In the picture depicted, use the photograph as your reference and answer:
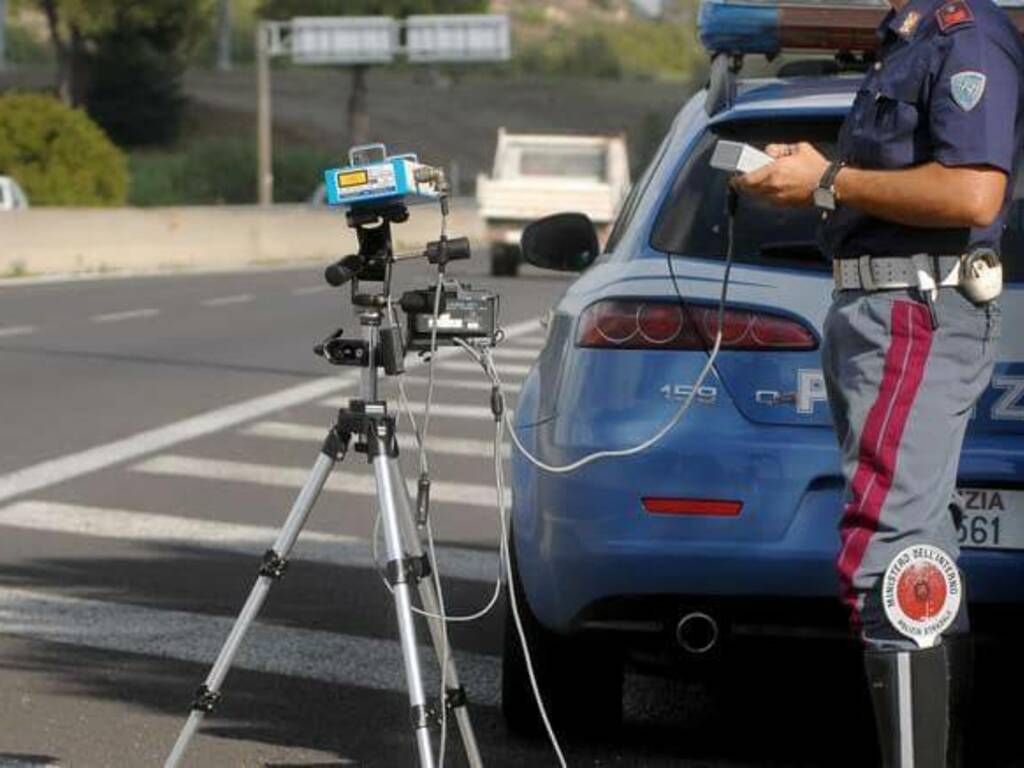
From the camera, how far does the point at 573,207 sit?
40.0 metres

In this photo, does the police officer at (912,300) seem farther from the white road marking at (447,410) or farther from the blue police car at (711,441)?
the white road marking at (447,410)

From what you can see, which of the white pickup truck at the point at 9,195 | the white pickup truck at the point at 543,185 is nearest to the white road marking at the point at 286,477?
the white pickup truck at the point at 543,185

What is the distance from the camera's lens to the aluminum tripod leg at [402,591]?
16.8ft

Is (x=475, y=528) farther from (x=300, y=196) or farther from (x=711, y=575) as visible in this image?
(x=300, y=196)

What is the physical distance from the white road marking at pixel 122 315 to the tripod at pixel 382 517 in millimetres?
18685

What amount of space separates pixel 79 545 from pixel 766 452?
4865 mm

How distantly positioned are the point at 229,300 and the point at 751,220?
894 inches

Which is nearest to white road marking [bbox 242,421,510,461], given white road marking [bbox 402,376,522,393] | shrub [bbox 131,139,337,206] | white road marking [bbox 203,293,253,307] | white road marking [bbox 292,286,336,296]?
white road marking [bbox 402,376,522,393]

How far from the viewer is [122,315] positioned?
2484 cm

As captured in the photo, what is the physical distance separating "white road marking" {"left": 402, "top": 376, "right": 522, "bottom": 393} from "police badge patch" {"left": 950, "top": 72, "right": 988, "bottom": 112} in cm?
1269

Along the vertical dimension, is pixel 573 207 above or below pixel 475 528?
below

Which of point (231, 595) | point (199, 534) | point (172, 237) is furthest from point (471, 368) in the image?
point (172, 237)

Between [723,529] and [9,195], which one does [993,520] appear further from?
[9,195]

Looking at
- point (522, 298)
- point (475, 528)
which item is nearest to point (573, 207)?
point (522, 298)
